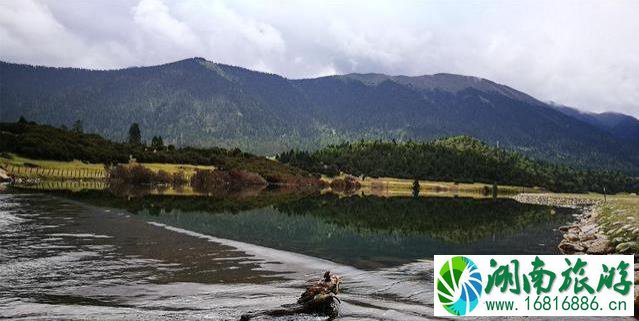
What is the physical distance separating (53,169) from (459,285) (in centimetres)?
18144

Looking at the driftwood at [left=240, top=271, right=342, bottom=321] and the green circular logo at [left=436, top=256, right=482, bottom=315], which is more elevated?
the green circular logo at [left=436, top=256, right=482, bottom=315]

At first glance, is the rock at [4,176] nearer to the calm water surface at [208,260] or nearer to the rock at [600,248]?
the calm water surface at [208,260]

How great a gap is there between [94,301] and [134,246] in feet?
57.0

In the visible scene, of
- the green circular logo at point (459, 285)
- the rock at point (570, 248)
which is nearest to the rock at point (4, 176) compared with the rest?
the rock at point (570, 248)

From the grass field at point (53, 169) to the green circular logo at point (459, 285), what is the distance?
163739mm

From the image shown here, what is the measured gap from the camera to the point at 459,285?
1717cm

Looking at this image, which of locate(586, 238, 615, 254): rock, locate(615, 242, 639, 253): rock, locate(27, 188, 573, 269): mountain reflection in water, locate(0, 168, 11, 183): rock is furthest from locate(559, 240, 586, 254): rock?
locate(0, 168, 11, 183): rock

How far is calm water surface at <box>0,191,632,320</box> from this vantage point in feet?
73.2

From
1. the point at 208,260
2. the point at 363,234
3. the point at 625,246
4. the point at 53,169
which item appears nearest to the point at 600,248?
the point at 625,246

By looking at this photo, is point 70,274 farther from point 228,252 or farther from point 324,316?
point 324,316

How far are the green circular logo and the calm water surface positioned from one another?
4.53 meters

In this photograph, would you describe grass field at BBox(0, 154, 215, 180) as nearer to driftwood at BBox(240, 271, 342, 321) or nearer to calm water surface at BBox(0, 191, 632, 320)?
calm water surface at BBox(0, 191, 632, 320)

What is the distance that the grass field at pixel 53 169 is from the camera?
16212 cm

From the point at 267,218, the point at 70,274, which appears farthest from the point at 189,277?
the point at 267,218
